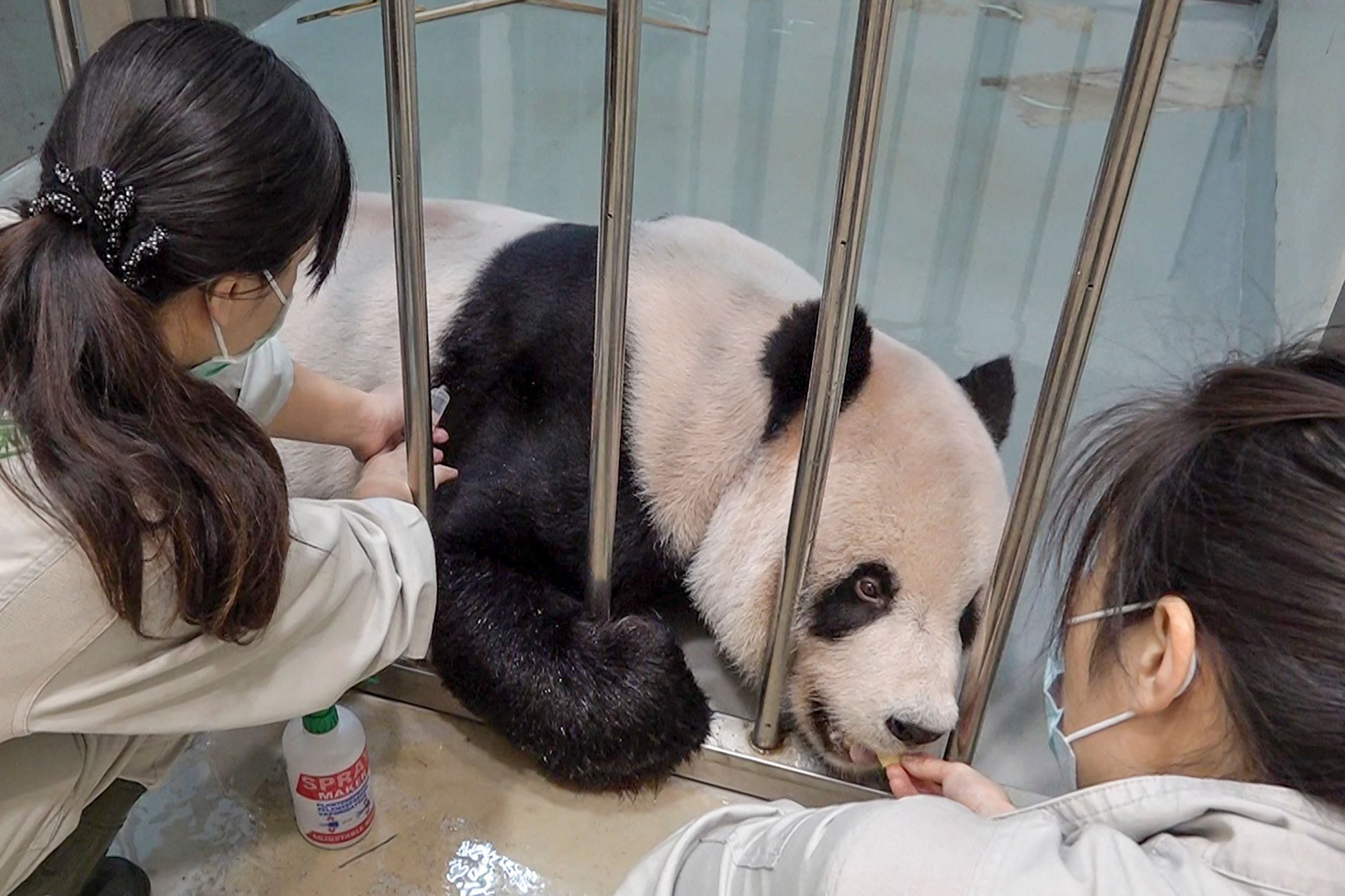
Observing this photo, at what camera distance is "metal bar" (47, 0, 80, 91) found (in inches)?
33.8

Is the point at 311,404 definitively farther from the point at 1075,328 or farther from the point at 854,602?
the point at 1075,328

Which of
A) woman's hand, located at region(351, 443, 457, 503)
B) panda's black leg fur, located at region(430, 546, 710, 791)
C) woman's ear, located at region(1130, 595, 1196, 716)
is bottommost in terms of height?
panda's black leg fur, located at region(430, 546, 710, 791)

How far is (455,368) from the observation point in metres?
1.10

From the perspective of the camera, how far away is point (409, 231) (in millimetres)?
855

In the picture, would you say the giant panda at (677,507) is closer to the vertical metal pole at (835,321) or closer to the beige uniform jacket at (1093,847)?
the vertical metal pole at (835,321)

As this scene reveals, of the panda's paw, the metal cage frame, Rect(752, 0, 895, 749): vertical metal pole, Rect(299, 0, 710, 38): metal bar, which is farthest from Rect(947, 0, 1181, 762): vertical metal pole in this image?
Rect(299, 0, 710, 38): metal bar

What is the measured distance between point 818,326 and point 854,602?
0.30 metres

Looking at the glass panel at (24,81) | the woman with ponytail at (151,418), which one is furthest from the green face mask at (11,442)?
the glass panel at (24,81)

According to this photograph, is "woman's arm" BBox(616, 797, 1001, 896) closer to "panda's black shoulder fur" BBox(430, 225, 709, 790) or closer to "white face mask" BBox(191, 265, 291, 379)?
"panda's black shoulder fur" BBox(430, 225, 709, 790)

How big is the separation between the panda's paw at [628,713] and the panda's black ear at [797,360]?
0.76 feet

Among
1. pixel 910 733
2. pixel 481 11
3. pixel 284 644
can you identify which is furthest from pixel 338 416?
pixel 481 11

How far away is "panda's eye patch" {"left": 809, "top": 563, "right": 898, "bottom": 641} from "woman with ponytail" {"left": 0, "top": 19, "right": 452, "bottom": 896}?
430 mm

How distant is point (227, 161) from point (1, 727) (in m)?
0.35

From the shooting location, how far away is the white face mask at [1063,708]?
2.13 ft
